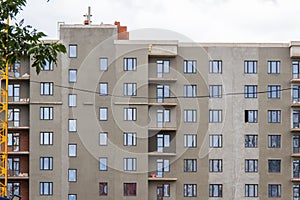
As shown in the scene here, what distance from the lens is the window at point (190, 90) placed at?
60625 millimetres

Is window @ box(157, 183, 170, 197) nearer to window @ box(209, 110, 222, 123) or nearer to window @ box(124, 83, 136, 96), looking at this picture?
window @ box(209, 110, 222, 123)

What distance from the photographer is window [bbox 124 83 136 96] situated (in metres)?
59.4

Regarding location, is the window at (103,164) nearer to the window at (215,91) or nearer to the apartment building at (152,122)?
the apartment building at (152,122)

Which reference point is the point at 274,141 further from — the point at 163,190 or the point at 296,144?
the point at 163,190

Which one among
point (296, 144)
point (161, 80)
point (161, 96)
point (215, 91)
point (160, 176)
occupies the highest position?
point (161, 80)

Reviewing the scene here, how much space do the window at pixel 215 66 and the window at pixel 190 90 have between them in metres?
1.77

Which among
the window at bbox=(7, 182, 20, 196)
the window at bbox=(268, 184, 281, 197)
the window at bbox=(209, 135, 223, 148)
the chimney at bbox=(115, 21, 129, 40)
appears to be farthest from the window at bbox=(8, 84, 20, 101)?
the window at bbox=(268, 184, 281, 197)

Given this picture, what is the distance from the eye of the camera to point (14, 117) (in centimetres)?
5934

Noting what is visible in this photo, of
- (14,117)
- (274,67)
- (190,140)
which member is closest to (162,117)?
(190,140)

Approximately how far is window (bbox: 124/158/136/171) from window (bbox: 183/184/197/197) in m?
4.00

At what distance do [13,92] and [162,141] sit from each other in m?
11.4

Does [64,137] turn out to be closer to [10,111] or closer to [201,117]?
[10,111]

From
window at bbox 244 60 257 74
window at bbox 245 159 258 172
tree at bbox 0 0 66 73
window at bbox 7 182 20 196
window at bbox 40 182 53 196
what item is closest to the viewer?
tree at bbox 0 0 66 73

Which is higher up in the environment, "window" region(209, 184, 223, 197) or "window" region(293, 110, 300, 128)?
"window" region(293, 110, 300, 128)
